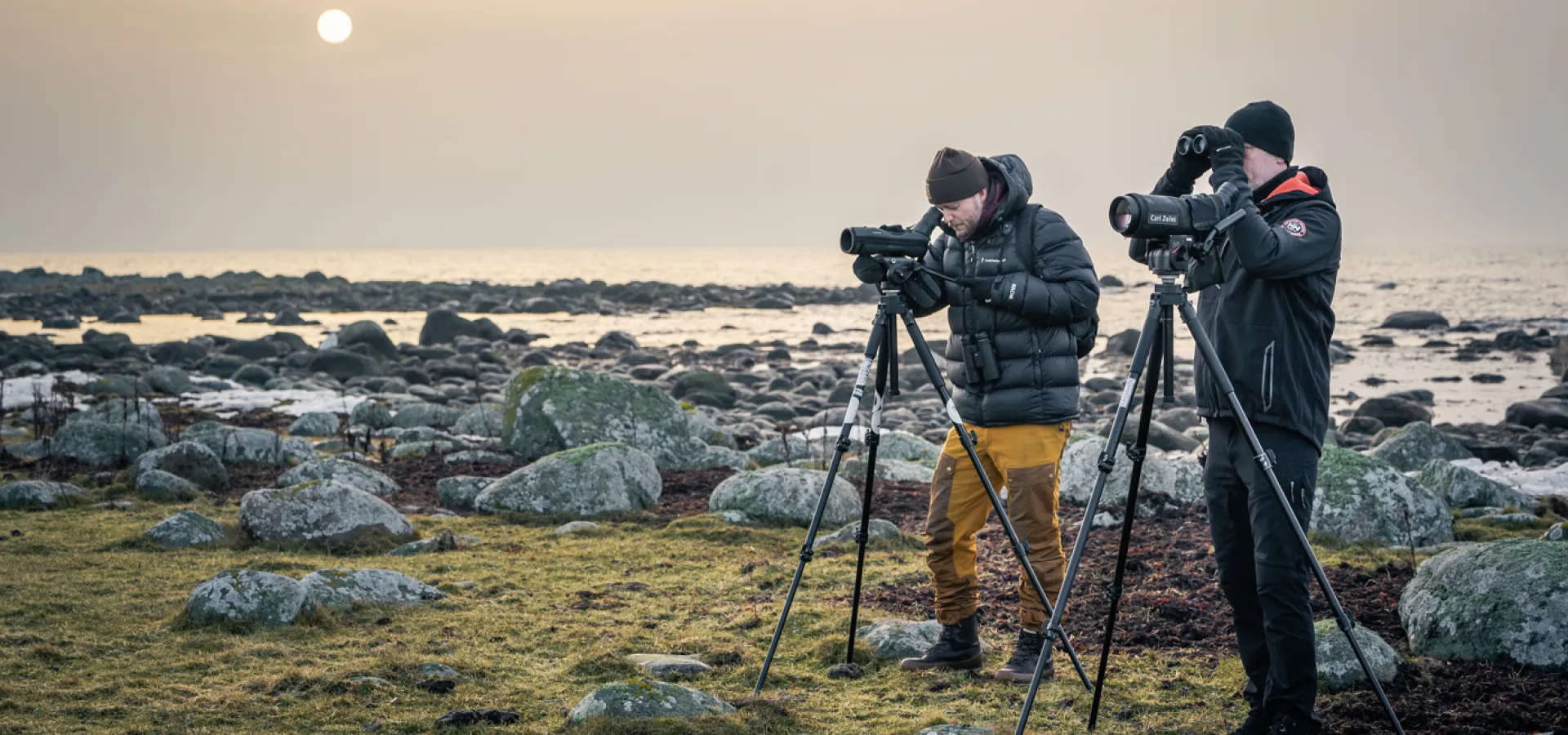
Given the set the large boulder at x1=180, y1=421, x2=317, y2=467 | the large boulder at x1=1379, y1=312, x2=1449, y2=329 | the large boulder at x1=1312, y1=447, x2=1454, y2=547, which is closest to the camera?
the large boulder at x1=1312, y1=447, x2=1454, y2=547

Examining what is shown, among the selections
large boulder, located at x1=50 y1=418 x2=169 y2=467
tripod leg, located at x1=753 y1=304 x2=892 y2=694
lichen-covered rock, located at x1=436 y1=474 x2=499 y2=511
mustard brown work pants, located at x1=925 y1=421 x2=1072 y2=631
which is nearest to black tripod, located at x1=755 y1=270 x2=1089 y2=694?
tripod leg, located at x1=753 y1=304 x2=892 y2=694

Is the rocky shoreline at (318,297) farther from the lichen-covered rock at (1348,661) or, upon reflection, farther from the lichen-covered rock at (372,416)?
the lichen-covered rock at (1348,661)

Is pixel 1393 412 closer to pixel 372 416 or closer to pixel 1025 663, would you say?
pixel 372 416

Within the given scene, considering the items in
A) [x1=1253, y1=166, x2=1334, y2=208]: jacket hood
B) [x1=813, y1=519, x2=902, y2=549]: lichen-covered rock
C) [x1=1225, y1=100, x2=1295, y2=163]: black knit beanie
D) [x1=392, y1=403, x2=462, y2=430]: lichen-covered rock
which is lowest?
[x1=392, y1=403, x2=462, y2=430]: lichen-covered rock

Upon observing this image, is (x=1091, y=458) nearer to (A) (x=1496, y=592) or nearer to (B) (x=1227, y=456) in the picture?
(A) (x=1496, y=592)

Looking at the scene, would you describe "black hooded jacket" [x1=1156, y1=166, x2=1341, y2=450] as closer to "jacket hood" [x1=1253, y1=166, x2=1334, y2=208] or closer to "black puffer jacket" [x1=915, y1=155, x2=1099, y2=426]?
"jacket hood" [x1=1253, y1=166, x2=1334, y2=208]

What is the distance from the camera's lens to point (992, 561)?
9.41 m

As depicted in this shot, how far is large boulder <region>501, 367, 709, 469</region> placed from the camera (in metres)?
14.5

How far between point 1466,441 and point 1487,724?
16.3 m

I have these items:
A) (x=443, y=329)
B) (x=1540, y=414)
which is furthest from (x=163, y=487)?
(x=443, y=329)

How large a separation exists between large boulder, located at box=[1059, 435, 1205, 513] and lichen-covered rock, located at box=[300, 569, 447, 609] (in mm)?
5796

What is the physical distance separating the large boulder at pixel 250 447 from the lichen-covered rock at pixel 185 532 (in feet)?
12.7

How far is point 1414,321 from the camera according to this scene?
49.5 metres

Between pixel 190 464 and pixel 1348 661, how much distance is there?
11.2m
